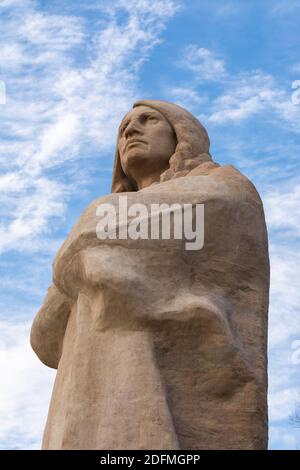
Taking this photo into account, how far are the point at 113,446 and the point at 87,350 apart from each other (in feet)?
2.61

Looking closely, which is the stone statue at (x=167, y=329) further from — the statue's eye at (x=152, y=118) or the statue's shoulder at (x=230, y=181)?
the statue's eye at (x=152, y=118)

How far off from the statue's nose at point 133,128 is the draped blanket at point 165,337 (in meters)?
1.20

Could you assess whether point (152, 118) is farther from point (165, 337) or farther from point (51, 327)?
point (165, 337)

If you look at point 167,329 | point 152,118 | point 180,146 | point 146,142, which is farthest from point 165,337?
point 152,118

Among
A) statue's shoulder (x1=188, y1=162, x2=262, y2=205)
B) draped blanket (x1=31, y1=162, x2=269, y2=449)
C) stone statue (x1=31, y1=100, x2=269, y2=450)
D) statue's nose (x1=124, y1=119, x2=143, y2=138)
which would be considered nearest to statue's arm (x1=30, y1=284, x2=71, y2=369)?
stone statue (x1=31, y1=100, x2=269, y2=450)

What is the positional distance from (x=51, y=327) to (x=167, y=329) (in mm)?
1309

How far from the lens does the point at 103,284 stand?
7.53 meters

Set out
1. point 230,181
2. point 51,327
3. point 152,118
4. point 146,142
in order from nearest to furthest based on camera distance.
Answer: point 230,181 < point 51,327 < point 146,142 < point 152,118

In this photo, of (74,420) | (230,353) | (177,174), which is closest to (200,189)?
(177,174)

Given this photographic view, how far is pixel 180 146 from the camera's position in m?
9.08

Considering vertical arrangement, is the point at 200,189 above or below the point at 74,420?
above

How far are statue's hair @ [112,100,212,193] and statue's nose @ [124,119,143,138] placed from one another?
23 centimetres
